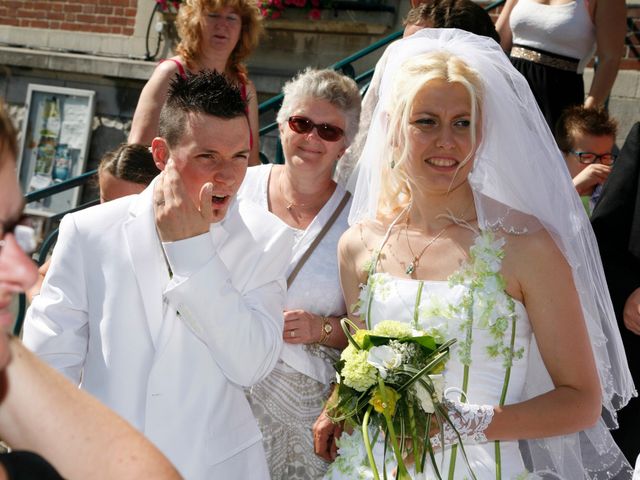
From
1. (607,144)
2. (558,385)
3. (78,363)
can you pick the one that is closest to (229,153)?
(78,363)

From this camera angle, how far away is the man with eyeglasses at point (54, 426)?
1617mm

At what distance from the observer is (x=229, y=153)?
3.44 metres

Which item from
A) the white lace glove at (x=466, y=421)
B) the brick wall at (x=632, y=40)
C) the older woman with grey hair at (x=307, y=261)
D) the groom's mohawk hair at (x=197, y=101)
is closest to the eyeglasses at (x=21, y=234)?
the white lace glove at (x=466, y=421)

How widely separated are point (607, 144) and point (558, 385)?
2261 mm

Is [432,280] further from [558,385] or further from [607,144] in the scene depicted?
[607,144]

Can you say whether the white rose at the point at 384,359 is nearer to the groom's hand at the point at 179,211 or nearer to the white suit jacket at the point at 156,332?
the white suit jacket at the point at 156,332

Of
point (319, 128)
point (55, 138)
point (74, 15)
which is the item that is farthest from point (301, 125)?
point (74, 15)

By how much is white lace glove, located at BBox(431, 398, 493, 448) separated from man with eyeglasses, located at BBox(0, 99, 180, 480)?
4.92 feet

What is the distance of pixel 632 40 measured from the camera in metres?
7.08

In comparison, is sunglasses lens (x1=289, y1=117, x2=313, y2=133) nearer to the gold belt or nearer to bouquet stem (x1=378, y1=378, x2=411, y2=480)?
bouquet stem (x1=378, y1=378, x2=411, y2=480)

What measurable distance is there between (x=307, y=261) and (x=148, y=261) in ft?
2.80

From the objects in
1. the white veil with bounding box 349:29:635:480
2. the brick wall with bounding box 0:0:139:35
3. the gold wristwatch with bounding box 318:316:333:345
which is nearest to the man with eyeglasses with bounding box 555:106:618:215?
the white veil with bounding box 349:29:635:480

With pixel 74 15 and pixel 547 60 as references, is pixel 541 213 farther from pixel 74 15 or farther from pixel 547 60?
pixel 74 15

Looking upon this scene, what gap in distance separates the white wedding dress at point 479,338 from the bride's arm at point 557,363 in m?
0.11
